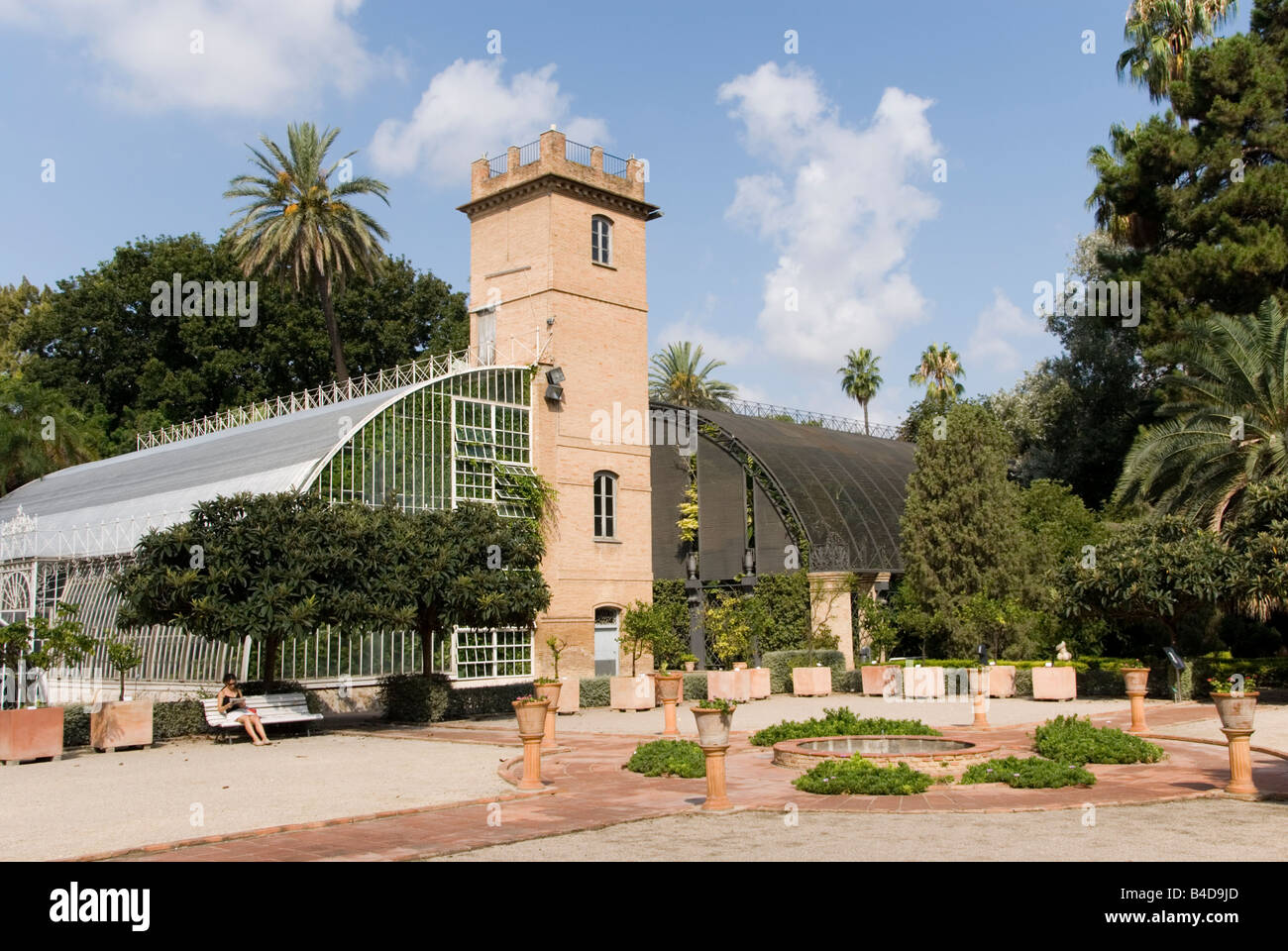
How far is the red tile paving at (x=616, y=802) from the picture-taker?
31.1ft

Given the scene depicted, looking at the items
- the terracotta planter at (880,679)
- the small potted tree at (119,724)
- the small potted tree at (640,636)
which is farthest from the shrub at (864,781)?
the terracotta planter at (880,679)

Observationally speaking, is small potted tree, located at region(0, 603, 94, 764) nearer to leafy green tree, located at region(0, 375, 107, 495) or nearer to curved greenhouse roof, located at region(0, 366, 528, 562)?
curved greenhouse roof, located at region(0, 366, 528, 562)

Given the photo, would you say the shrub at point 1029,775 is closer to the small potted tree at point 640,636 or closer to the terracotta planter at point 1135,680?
the terracotta planter at point 1135,680

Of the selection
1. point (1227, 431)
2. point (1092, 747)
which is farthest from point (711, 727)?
point (1227, 431)

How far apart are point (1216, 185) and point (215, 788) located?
110 feet

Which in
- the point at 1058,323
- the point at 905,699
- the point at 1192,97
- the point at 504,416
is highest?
the point at 1192,97

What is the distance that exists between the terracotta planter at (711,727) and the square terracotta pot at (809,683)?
1874cm

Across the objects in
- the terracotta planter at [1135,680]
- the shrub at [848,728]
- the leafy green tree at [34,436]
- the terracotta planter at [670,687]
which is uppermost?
the leafy green tree at [34,436]

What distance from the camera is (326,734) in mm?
20094
